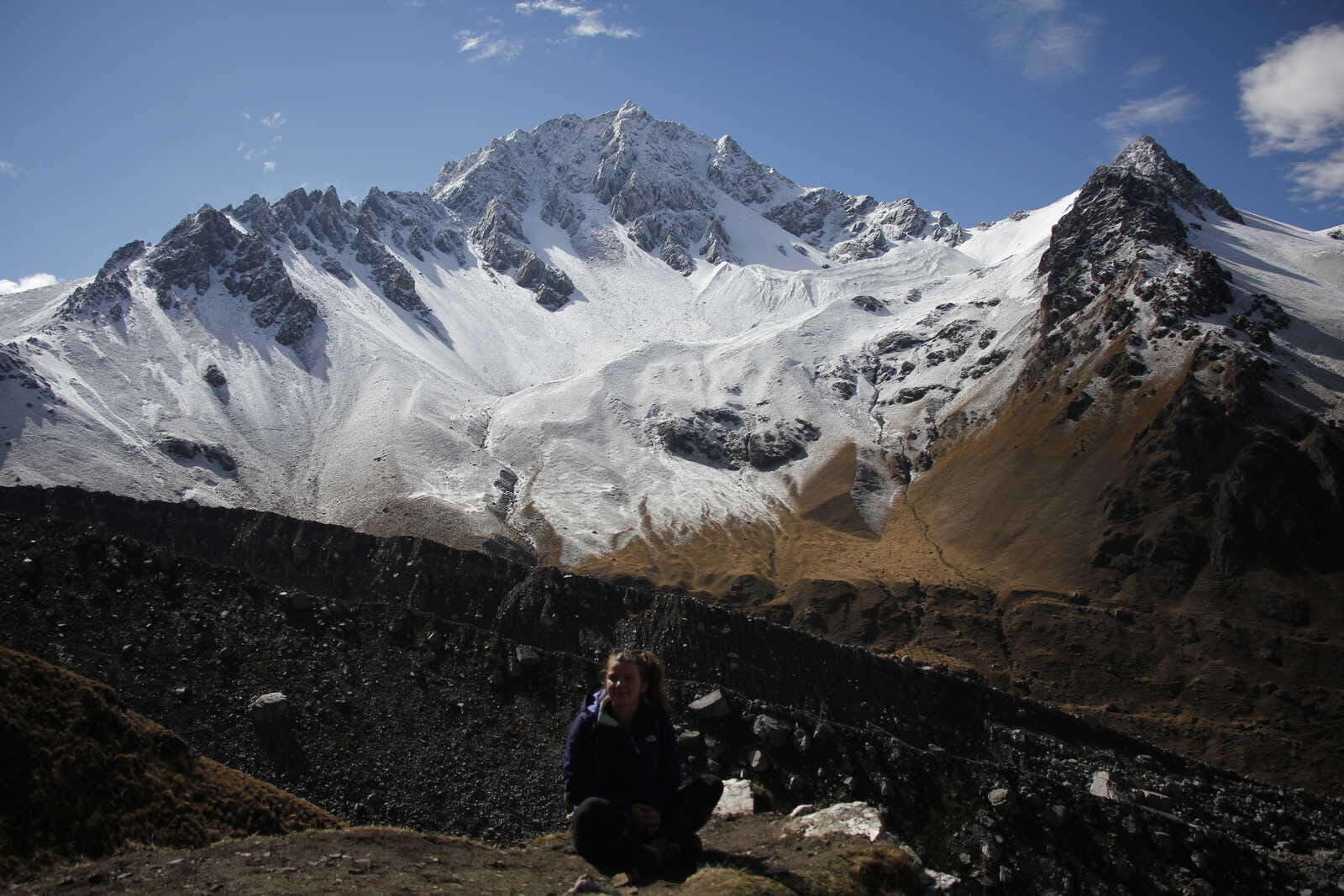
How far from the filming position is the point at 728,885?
12.4m

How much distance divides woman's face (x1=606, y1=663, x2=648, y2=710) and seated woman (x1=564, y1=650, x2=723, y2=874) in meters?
0.01

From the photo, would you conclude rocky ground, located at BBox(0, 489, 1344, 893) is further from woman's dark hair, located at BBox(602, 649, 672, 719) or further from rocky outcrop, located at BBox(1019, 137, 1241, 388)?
rocky outcrop, located at BBox(1019, 137, 1241, 388)

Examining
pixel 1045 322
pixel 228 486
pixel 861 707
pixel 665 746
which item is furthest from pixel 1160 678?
pixel 228 486

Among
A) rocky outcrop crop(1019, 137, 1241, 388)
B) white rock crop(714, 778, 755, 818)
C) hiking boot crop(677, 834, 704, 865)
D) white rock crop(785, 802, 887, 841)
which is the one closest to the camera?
hiking boot crop(677, 834, 704, 865)

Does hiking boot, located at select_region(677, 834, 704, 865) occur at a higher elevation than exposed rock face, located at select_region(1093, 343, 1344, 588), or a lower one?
lower

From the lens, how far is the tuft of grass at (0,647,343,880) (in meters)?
18.6

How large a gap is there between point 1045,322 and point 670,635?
14553 centimetres

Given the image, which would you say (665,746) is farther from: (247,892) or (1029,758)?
(1029,758)

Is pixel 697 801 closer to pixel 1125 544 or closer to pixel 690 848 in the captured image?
pixel 690 848

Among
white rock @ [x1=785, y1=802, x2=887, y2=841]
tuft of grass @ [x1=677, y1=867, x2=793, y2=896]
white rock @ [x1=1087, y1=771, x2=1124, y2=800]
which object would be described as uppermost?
tuft of grass @ [x1=677, y1=867, x2=793, y2=896]

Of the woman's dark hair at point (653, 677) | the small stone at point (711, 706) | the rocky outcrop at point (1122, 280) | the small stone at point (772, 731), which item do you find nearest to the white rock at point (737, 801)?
the woman's dark hair at point (653, 677)

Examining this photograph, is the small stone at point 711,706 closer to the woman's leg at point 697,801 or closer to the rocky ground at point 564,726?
the rocky ground at point 564,726

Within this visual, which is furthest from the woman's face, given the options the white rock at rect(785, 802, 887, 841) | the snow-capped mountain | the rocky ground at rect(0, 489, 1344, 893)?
the snow-capped mountain

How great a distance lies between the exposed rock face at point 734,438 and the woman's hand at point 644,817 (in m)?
161
